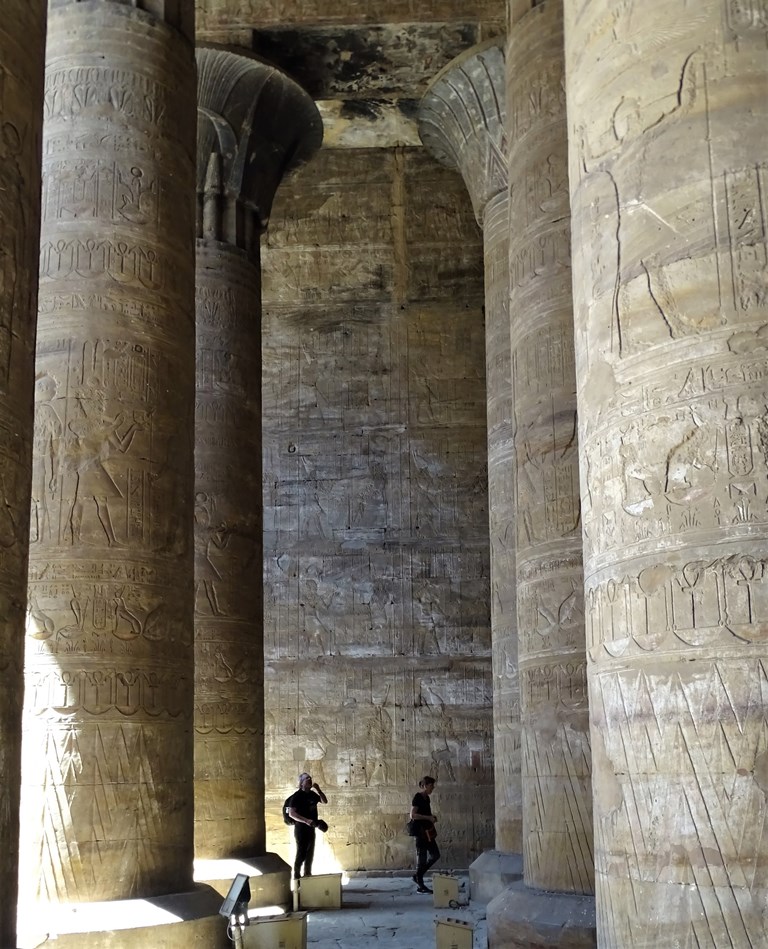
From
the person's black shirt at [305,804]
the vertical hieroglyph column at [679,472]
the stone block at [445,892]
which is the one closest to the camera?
the vertical hieroglyph column at [679,472]

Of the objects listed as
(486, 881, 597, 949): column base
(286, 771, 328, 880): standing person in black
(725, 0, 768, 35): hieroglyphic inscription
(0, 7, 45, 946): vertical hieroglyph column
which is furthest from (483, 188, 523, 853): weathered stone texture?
(725, 0, 768, 35): hieroglyphic inscription

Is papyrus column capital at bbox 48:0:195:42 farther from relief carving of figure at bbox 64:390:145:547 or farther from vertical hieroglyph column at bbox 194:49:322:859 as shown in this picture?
vertical hieroglyph column at bbox 194:49:322:859

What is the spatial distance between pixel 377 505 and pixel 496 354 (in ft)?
15.8

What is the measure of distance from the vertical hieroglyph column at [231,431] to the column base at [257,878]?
0.69ft

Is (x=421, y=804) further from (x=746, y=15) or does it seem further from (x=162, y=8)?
(x=746, y=15)

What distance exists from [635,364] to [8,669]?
98.1 inches

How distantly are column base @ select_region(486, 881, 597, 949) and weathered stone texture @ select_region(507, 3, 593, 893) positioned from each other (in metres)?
0.13

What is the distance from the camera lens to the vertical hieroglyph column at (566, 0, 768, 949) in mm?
3564

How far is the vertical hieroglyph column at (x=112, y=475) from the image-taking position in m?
7.28

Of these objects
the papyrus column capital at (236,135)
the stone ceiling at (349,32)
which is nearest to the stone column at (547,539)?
the stone ceiling at (349,32)

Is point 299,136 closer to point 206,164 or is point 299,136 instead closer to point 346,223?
point 206,164

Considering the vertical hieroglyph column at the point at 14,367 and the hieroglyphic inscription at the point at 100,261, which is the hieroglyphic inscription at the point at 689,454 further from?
the hieroglyphic inscription at the point at 100,261

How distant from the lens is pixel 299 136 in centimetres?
1447

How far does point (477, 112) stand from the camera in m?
13.5
